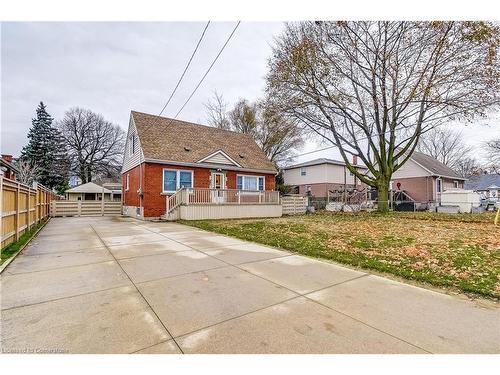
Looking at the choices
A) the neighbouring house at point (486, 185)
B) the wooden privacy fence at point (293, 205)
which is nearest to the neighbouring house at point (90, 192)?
the wooden privacy fence at point (293, 205)

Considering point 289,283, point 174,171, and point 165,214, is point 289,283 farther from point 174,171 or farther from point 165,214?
point 174,171

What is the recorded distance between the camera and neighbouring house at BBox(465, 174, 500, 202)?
139 feet

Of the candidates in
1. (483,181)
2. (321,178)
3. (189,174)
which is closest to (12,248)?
(189,174)

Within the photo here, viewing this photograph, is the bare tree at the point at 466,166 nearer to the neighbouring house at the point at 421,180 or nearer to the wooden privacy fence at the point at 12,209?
the neighbouring house at the point at 421,180

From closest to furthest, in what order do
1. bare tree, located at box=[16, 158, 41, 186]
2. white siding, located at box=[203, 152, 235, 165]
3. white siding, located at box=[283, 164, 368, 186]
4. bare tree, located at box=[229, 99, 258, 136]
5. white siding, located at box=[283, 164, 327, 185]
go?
white siding, located at box=[203, 152, 235, 165], bare tree, located at box=[16, 158, 41, 186], white siding, located at box=[283, 164, 368, 186], white siding, located at box=[283, 164, 327, 185], bare tree, located at box=[229, 99, 258, 136]

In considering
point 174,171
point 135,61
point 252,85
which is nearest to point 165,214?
point 174,171

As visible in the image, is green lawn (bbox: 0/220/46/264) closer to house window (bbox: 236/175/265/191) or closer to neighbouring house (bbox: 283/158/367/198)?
house window (bbox: 236/175/265/191)

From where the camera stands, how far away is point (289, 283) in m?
3.83

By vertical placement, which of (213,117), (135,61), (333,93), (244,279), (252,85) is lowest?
(244,279)

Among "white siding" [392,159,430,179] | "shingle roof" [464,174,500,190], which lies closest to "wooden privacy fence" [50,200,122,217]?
"white siding" [392,159,430,179]

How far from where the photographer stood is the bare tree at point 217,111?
3160 cm

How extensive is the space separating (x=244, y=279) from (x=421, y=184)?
29.4 meters

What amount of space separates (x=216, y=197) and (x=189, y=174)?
2.98 m

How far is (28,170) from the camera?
2878cm
